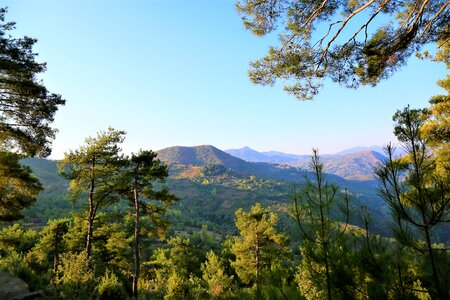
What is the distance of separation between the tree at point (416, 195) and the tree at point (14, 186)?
47.6ft

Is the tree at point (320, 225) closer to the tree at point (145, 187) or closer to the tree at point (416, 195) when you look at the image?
the tree at point (416, 195)

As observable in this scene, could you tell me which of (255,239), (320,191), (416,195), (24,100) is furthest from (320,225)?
(255,239)

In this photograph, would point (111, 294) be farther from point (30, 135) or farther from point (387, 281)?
point (387, 281)

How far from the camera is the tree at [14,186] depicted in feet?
42.2

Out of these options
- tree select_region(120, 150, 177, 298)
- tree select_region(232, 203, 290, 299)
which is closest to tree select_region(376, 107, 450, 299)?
tree select_region(120, 150, 177, 298)

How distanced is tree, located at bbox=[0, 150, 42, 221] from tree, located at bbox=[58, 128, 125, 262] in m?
2.86

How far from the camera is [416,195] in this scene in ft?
12.2

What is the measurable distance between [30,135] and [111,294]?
8.93 metres

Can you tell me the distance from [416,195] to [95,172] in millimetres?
17162

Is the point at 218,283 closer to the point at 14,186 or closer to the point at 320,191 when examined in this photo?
the point at 14,186

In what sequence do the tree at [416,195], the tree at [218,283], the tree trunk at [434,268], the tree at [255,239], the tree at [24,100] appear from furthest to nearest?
the tree at [255,239] < the tree at [218,283] < the tree at [24,100] < the tree at [416,195] < the tree trunk at [434,268]

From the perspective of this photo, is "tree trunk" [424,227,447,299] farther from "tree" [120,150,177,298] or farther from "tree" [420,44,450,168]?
"tree" [120,150,177,298]

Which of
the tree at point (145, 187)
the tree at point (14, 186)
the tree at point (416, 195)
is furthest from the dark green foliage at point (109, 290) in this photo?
the tree at point (416, 195)

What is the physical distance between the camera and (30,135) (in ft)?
38.9
